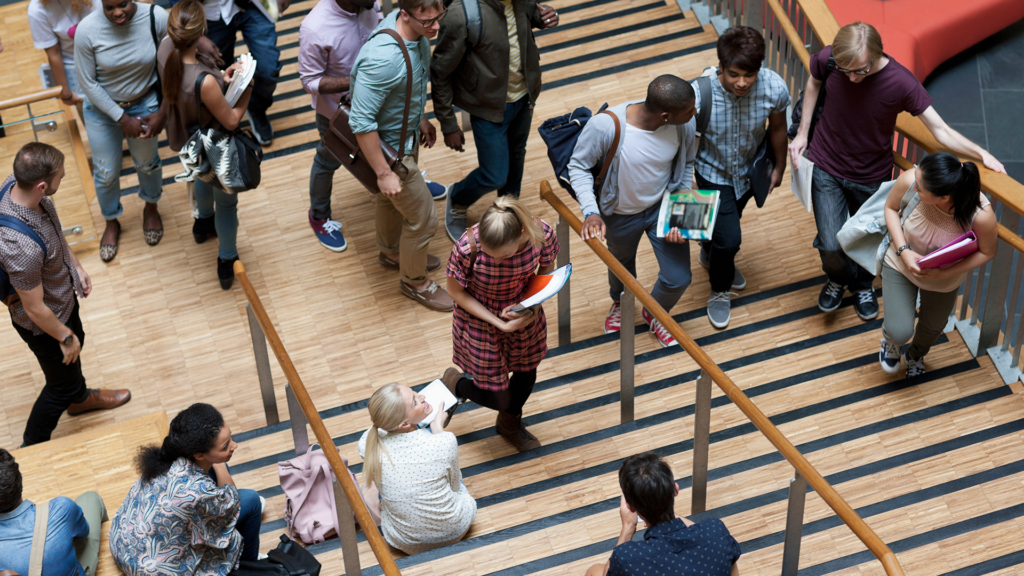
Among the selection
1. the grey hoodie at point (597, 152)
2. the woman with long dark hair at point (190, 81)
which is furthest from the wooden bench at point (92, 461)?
the grey hoodie at point (597, 152)

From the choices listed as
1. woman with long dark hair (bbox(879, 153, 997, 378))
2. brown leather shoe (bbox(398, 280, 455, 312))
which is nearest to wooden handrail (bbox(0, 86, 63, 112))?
brown leather shoe (bbox(398, 280, 455, 312))

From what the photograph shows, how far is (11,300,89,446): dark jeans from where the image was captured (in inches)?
194

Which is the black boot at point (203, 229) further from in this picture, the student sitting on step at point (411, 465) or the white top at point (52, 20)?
the student sitting on step at point (411, 465)

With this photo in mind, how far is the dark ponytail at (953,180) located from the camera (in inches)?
164

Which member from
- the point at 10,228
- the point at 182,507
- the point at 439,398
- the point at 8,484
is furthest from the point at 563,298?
the point at 8,484

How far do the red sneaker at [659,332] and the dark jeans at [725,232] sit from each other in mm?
400

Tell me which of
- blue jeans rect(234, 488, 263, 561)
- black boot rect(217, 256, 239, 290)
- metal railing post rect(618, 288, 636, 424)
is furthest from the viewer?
black boot rect(217, 256, 239, 290)

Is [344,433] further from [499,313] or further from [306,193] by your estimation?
[306,193]

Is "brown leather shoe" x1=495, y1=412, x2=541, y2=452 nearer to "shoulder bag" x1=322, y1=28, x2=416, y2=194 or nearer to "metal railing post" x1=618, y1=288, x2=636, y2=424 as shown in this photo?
"metal railing post" x1=618, y1=288, x2=636, y2=424

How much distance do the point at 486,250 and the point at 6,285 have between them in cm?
219

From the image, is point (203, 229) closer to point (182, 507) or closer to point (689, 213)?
point (182, 507)

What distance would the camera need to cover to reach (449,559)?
433 centimetres

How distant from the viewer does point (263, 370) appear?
500 cm

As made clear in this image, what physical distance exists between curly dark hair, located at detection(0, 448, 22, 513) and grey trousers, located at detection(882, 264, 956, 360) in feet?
12.3
